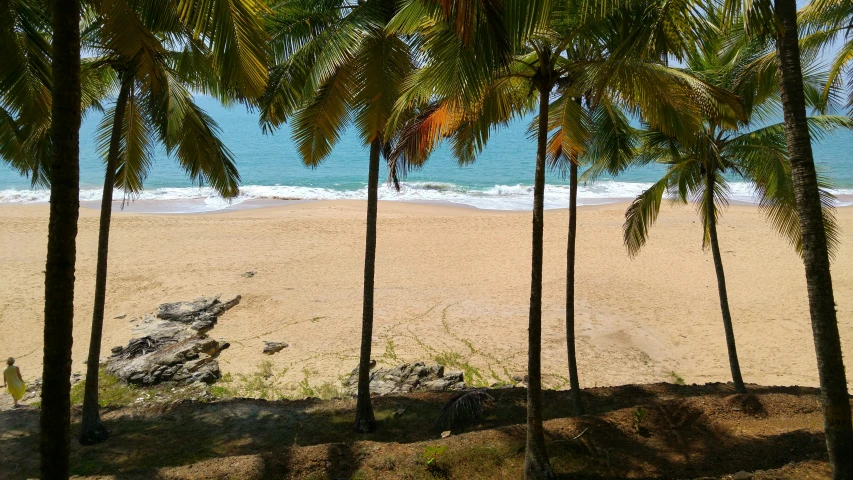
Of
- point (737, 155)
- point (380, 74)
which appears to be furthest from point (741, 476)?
point (380, 74)

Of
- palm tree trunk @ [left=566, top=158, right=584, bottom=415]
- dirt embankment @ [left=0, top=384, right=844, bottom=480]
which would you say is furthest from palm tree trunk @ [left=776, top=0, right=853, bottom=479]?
palm tree trunk @ [left=566, top=158, right=584, bottom=415]

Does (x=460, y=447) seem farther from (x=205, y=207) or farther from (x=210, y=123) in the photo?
(x=205, y=207)

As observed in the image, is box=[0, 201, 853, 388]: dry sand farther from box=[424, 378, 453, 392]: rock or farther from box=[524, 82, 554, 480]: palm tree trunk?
box=[524, 82, 554, 480]: palm tree trunk

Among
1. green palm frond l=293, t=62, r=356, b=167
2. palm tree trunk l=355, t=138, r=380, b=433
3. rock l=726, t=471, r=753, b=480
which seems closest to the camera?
rock l=726, t=471, r=753, b=480

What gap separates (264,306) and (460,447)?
31.3ft

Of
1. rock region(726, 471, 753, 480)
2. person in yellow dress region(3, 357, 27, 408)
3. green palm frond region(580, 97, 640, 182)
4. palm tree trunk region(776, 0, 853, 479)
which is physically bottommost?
person in yellow dress region(3, 357, 27, 408)

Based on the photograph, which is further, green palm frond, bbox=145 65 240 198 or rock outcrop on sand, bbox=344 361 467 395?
rock outcrop on sand, bbox=344 361 467 395

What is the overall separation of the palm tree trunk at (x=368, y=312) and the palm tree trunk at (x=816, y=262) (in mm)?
4415

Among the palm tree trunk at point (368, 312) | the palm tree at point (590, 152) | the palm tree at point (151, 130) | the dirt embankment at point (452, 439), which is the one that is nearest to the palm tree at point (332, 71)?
the palm tree trunk at point (368, 312)

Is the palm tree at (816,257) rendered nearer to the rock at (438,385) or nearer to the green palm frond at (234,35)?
the green palm frond at (234,35)

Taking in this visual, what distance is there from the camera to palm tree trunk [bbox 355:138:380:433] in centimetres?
748

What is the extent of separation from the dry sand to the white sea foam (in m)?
9.19

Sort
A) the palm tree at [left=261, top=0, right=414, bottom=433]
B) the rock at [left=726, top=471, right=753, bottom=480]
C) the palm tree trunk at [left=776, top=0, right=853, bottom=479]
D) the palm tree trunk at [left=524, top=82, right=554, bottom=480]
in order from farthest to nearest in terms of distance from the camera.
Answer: the palm tree at [left=261, top=0, right=414, bottom=433]
the palm tree trunk at [left=524, top=82, right=554, bottom=480]
the rock at [left=726, top=471, right=753, bottom=480]
the palm tree trunk at [left=776, top=0, right=853, bottom=479]

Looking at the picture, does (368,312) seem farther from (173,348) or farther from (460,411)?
(173,348)
